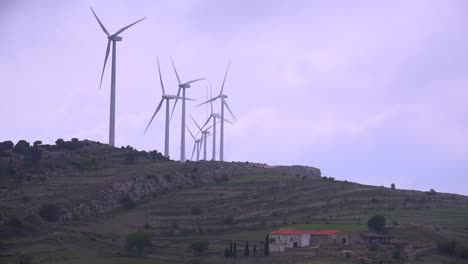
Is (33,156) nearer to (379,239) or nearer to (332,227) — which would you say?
(332,227)

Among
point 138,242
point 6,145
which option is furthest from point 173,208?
point 6,145

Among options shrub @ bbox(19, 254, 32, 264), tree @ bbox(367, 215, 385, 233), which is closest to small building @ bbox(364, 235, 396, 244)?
tree @ bbox(367, 215, 385, 233)

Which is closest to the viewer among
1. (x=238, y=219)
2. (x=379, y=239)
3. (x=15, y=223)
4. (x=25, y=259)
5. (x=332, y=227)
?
(x=25, y=259)

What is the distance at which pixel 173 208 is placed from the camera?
14512 centimetres

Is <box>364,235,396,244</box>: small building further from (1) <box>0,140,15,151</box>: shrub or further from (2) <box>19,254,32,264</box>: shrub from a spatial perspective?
(1) <box>0,140,15,151</box>: shrub

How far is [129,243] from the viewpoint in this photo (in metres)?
119

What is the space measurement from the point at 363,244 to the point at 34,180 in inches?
2294

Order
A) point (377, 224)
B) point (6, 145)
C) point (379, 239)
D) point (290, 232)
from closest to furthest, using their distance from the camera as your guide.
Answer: point (379, 239), point (290, 232), point (377, 224), point (6, 145)

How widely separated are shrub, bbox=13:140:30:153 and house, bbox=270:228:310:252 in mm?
67286

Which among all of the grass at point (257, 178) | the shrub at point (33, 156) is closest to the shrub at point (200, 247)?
the grass at point (257, 178)

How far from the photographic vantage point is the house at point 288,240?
11694cm

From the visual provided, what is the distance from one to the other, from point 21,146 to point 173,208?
1635 inches

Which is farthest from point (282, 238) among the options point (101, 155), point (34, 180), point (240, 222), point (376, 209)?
point (101, 155)

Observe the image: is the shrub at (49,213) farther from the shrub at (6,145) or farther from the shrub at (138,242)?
the shrub at (6,145)
